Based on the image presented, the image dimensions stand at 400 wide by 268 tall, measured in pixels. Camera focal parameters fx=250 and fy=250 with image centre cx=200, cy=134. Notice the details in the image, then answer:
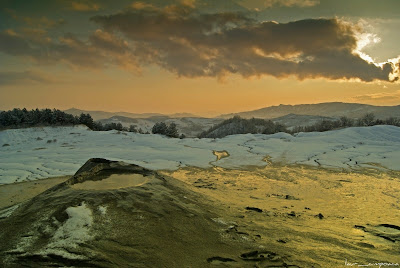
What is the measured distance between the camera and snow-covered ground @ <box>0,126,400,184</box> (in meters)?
9.38

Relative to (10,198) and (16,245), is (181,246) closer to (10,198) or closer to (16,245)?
(16,245)

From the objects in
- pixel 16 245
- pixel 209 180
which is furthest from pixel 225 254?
pixel 209 180

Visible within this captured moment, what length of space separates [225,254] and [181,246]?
0.50 metres

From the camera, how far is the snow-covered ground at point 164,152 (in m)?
9.38

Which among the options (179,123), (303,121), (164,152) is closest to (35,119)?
(164,152)

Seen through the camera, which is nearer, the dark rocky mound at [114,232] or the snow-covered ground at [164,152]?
the dark rocky mound at [114,232]

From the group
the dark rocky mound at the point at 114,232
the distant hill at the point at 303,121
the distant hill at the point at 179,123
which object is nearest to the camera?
the dark rocky mound at the point at 114,232

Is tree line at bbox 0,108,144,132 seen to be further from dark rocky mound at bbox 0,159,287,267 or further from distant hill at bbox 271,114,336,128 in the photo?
distant hill at bbox 271,114,336,128

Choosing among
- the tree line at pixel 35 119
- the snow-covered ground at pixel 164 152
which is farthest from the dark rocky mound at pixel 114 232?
the tree line at pixel 35 119

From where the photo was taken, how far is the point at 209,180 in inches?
294

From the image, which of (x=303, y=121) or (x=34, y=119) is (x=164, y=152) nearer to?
(x=34, y=119)

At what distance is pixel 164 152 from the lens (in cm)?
1240

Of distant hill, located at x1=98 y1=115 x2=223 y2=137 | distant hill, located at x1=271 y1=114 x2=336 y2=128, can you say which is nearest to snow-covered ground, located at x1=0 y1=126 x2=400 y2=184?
distant hill, located at x1=98 y1=115 x2=223 y2=137

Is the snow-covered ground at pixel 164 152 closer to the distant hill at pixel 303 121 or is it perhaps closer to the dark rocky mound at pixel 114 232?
the dark rocky mound at pixel 114 232
